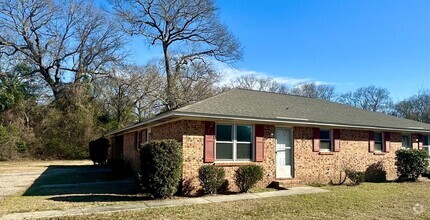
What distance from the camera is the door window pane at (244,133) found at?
11.4 meters

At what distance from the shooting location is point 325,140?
13.7 metres

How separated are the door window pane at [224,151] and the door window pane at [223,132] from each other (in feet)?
0.67

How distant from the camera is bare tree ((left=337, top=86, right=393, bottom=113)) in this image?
186 ft

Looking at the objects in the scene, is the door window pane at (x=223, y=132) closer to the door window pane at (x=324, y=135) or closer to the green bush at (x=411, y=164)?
A: the door window pane at (x=324, y=135)

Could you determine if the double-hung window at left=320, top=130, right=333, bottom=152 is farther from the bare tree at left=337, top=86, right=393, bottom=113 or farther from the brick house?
the bare tree at left=337, top=86, right=393, bottom=113

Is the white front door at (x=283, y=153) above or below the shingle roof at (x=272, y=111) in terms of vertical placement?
below

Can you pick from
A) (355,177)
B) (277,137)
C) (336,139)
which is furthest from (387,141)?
(277,137)

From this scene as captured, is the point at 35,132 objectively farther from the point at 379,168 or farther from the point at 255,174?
the point at 379,168

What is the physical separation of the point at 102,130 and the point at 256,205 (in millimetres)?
24383

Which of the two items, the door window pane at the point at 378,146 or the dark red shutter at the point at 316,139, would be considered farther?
the door window pane at the point at 378,146

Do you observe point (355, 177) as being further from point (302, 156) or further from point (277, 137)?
point (277, 137)

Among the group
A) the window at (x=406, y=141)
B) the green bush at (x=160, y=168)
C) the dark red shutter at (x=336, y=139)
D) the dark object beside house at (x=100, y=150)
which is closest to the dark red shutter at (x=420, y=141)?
the window at (x=406, y=141)

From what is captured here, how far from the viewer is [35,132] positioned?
92.2 ft

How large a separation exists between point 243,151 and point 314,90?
4580 cm
